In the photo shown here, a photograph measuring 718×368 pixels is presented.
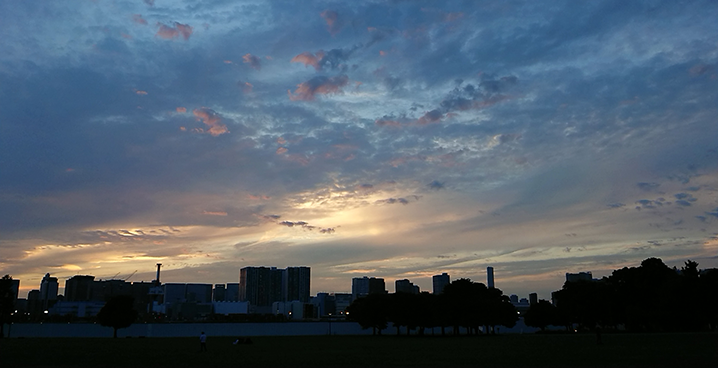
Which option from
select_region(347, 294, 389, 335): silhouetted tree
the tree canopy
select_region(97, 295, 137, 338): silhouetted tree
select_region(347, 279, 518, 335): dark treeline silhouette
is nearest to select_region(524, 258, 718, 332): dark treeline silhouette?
the tree canopy

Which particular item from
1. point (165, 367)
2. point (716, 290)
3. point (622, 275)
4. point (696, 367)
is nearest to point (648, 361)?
point (696, 367)

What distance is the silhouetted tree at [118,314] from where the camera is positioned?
339 feet

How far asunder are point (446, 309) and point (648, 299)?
130 ft

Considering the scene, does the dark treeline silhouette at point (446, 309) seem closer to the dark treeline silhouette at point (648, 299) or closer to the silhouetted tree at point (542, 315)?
the dark treeline silhouette at point (648, 299)

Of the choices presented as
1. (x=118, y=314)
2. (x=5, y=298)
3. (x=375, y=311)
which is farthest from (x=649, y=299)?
(x=5, y=298)

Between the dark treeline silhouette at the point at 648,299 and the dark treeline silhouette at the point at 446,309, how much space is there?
1550cm

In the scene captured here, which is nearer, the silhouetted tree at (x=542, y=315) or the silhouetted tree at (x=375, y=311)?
the silhouetted tree at (x=375, y=311)

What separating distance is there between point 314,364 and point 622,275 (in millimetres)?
97641

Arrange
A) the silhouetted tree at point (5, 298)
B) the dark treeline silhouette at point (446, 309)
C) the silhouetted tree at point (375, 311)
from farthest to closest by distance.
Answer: the silhouetted tree at point (375, 311), the dark treeline silhouette at point (446, 309), the silhouetted tree at point (5, 298)

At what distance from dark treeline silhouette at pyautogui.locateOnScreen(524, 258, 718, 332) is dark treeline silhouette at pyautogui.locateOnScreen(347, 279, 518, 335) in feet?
50.8

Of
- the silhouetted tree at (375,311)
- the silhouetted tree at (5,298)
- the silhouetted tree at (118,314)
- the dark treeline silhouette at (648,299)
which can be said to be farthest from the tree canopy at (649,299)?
the silhouetted tree at (5,298)

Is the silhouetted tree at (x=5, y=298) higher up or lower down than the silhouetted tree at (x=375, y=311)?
higher up

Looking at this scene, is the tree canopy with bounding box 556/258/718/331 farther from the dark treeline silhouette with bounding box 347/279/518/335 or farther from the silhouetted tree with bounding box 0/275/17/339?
the silhouetted tree with bounding box 0/275/17/339

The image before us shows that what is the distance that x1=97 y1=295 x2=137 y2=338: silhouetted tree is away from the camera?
103 metres
